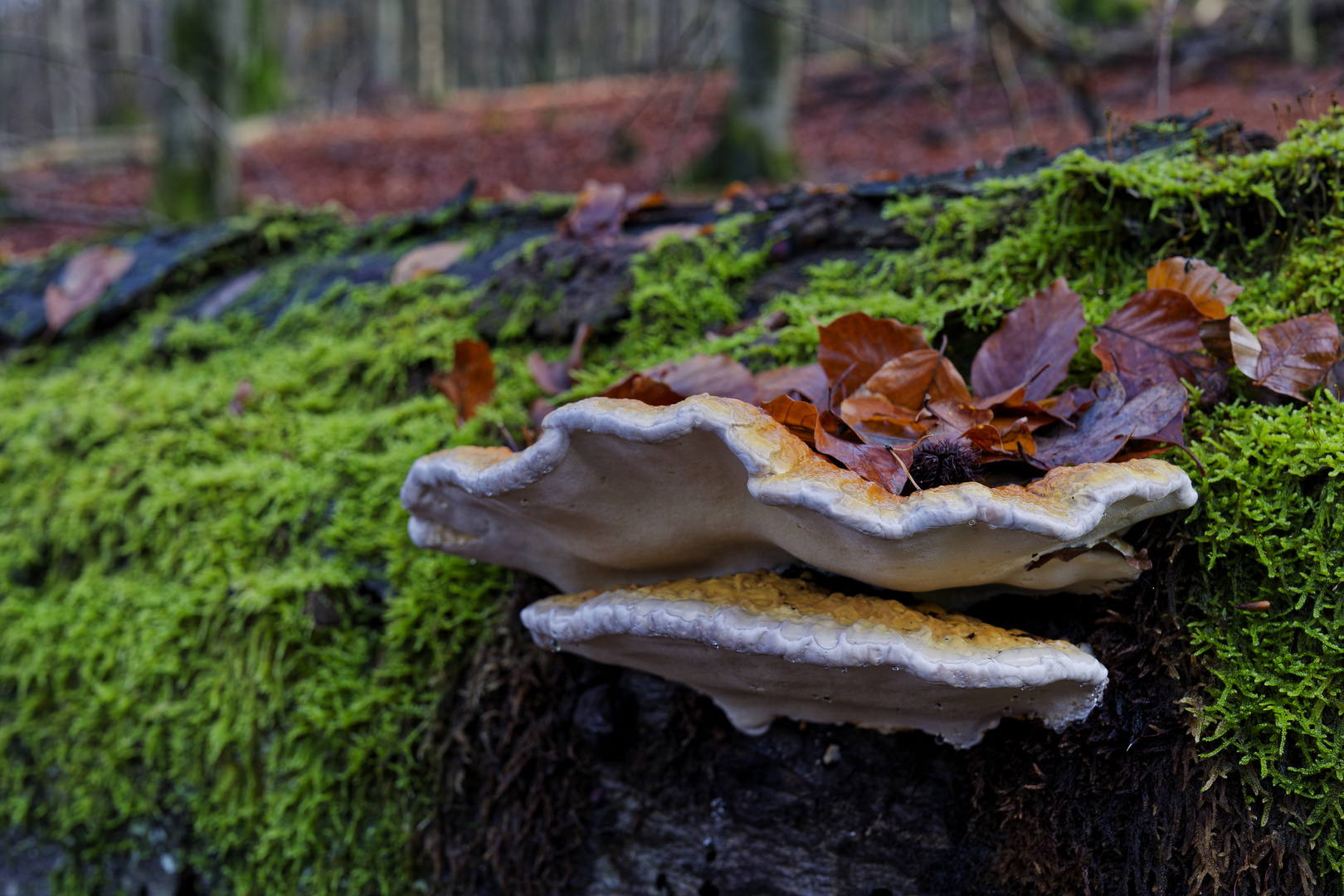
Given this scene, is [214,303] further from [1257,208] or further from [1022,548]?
[1257,208]

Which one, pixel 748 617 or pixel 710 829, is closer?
pixel 748 617

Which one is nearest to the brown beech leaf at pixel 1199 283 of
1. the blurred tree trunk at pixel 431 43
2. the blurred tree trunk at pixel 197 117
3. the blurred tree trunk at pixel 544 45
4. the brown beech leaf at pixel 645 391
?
the brown beech leaf at pixel 645 391

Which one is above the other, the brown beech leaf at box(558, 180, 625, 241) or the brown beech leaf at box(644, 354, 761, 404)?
the brown beech leaf at box(558, 180, 625, 241)

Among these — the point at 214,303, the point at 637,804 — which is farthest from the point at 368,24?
the point at 637,804

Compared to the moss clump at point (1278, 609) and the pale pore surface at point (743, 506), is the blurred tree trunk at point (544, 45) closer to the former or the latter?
the pale pore surface at point (743, 506)

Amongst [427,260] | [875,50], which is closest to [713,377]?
[427,260]

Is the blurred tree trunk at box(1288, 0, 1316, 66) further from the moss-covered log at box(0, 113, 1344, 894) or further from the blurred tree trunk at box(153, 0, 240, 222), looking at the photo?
the blurred tree trunk at box(153, 0, 240, 222)

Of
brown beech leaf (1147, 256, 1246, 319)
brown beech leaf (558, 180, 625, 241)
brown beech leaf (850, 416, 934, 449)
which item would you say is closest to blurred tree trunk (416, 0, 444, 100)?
brown beech leaf (558, 180, 625, 241)
